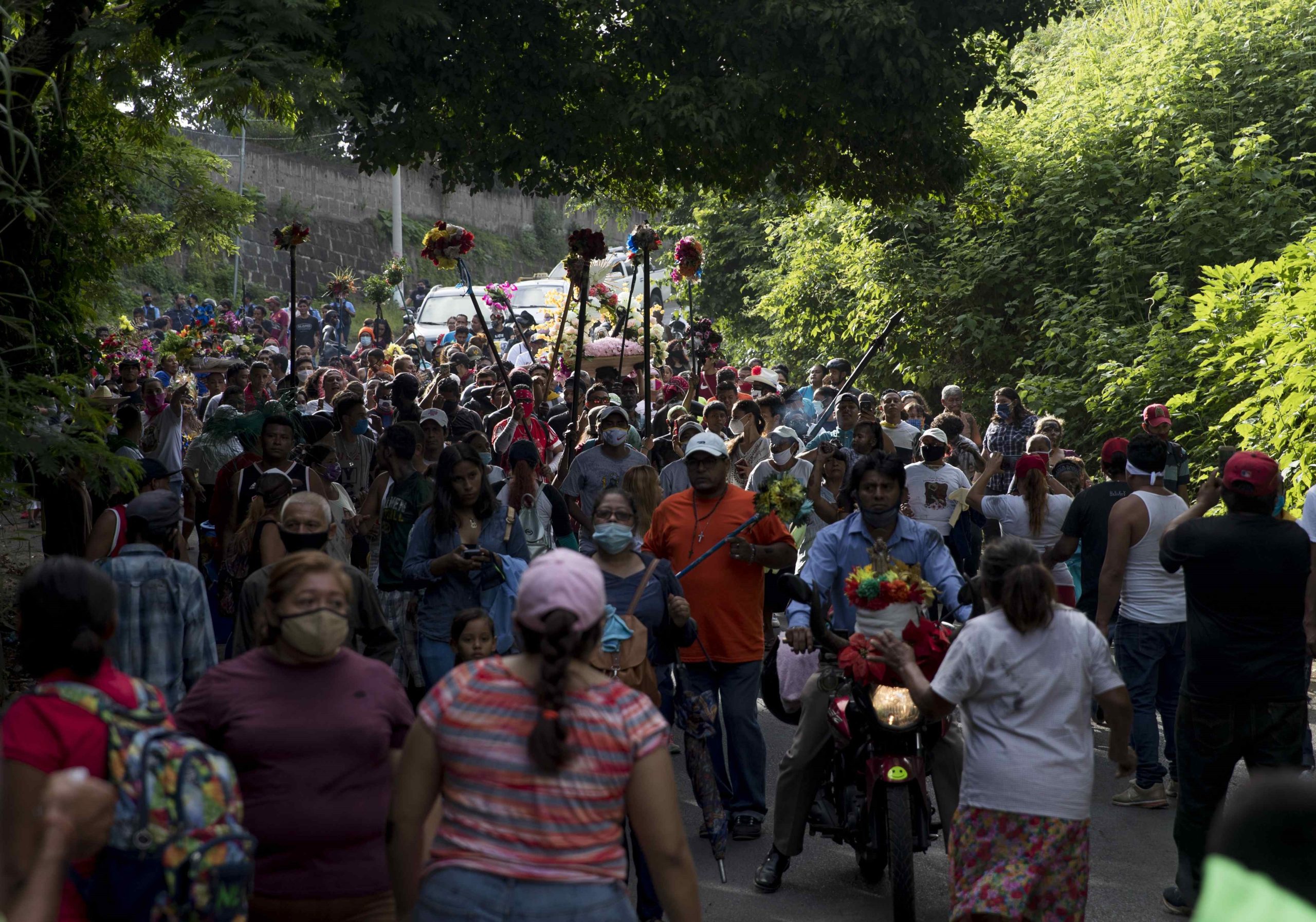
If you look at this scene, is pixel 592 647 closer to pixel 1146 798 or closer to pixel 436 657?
pixel 436 657

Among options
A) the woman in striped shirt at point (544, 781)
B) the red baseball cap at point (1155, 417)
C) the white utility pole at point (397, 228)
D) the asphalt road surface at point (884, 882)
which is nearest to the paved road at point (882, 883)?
the asphalt road surface at point (884, 882)

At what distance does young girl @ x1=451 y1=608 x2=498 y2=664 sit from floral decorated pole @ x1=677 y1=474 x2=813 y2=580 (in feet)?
4.50

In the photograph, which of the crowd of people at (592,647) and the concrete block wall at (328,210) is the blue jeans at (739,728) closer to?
the crowd of people at (592,647)

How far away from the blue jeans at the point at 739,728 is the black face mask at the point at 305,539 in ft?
6.57

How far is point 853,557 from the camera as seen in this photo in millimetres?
6688

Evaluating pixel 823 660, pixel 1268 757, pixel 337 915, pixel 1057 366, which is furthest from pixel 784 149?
pixel 1057 366

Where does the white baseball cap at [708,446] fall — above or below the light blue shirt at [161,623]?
above

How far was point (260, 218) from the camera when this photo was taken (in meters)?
43.8

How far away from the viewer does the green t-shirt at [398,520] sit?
26.1 ft

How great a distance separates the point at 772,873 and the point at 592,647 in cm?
343

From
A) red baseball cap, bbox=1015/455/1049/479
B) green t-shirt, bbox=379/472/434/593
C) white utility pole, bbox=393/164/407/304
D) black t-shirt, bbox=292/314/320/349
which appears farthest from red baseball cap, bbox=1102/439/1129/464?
white utility pole, bbox=393/164/407/304

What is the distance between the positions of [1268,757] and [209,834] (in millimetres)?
4345

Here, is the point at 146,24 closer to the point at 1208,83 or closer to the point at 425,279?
the point at 1208,83

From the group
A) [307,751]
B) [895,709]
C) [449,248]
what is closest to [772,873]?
[895,709]
